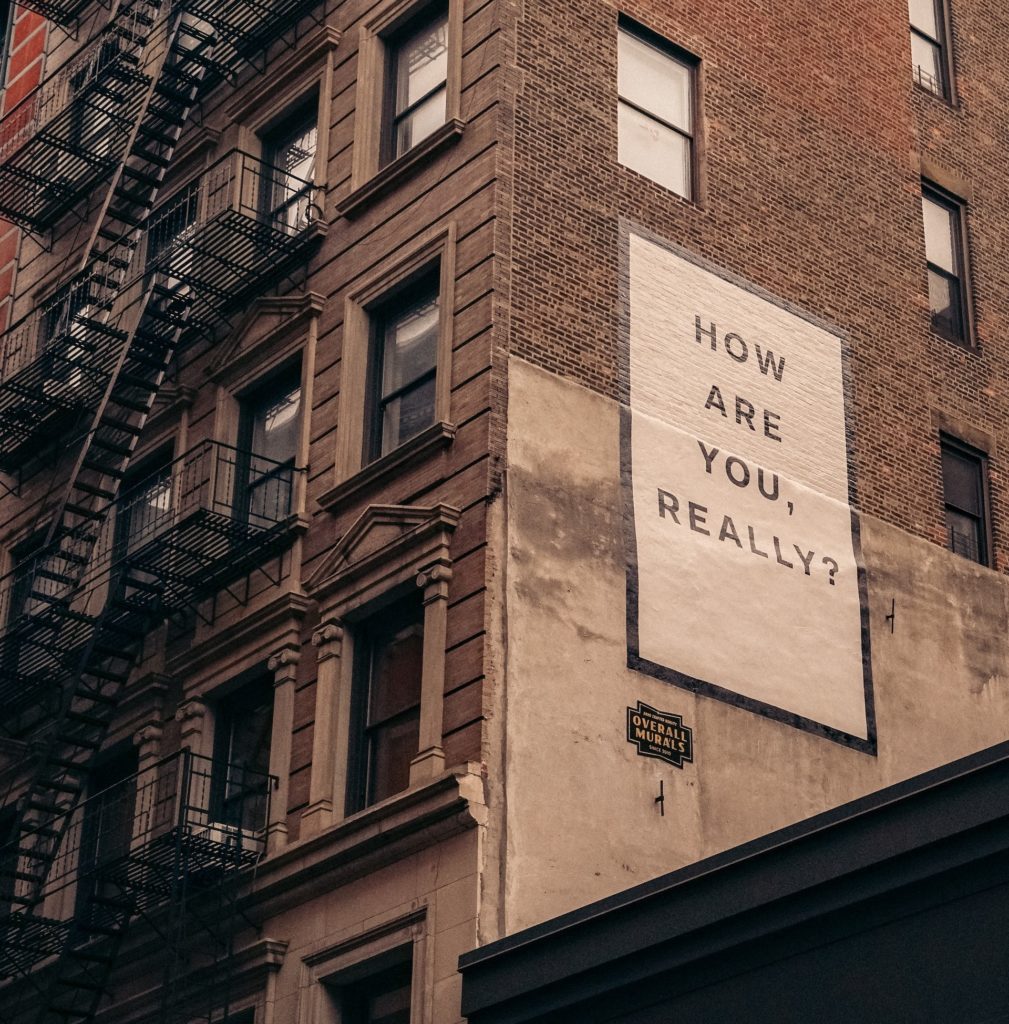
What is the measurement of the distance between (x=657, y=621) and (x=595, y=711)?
170 cm

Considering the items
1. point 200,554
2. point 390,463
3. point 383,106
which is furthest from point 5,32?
point 390,463

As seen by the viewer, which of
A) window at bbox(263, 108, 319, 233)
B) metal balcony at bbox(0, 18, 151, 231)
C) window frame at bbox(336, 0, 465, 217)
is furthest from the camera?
metal balcony at bbox(0, 18, 151, 231)

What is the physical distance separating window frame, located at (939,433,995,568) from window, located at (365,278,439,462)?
313 inches

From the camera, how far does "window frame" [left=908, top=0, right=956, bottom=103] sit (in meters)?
32.5

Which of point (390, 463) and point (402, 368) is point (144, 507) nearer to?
point (402, 368)

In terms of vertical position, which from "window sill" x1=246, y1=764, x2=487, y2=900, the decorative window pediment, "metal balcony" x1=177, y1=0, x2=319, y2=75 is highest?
"metal balcony" x1=177, y1=0, x2=319, y2=75

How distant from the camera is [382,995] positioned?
22688mm

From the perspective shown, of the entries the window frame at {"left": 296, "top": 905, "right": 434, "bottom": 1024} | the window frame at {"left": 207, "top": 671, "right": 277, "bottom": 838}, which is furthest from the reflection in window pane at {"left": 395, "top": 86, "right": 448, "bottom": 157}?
the window frame at {"left": 296, "top": 905, "right": 434, "bottom": 1024}

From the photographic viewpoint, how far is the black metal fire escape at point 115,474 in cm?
2558

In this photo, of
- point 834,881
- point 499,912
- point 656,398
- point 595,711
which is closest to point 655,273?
point 656,398

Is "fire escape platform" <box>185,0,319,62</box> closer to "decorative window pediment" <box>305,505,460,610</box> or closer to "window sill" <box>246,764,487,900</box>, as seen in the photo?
"decorative window pediment" <box>305,505,460,610</box>

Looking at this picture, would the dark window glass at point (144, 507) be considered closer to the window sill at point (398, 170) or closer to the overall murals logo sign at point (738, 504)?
the window sill at point (398, 170)

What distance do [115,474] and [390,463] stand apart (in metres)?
4.85

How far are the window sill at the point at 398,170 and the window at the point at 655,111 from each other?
A: 234 centimetres
